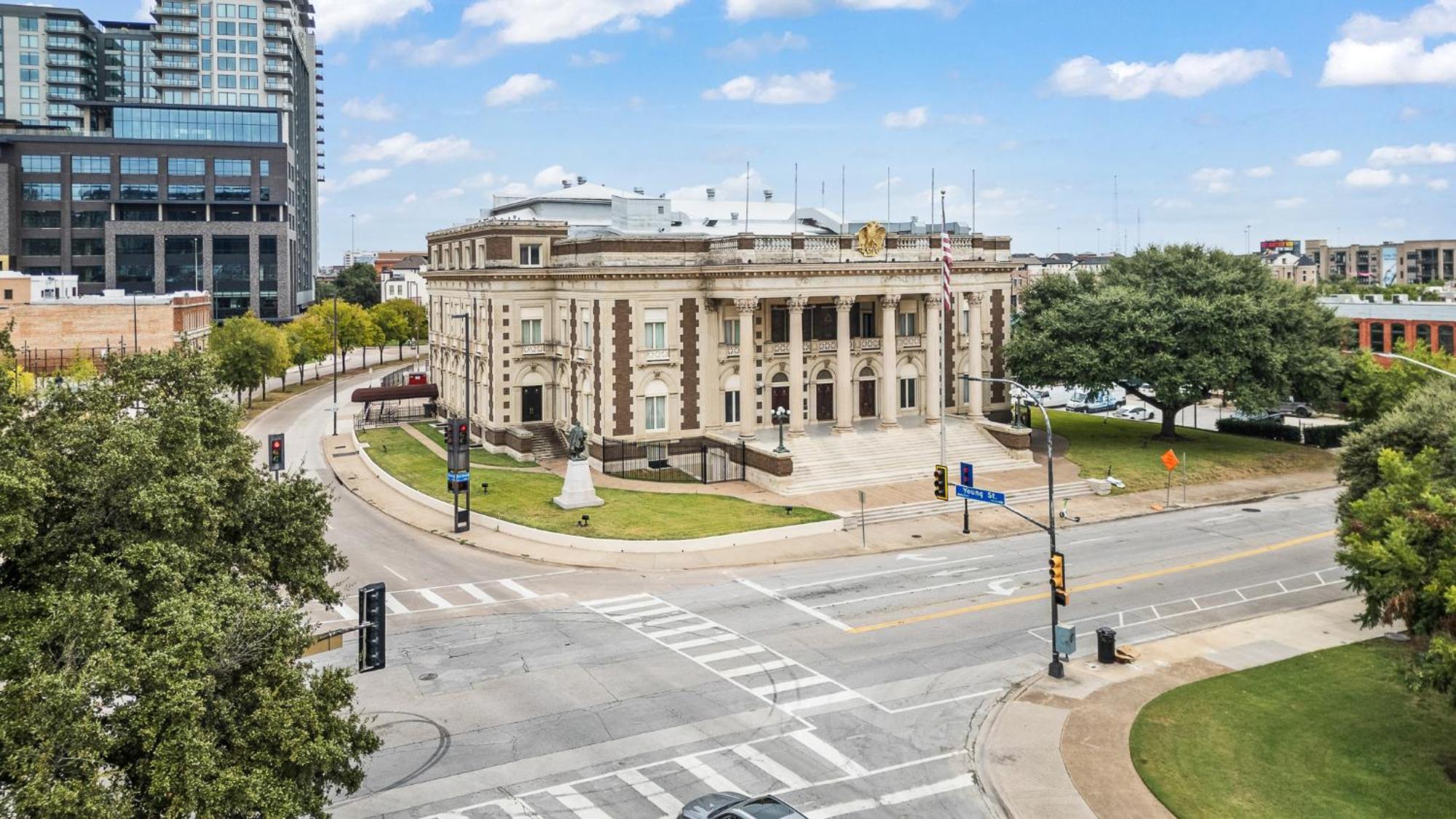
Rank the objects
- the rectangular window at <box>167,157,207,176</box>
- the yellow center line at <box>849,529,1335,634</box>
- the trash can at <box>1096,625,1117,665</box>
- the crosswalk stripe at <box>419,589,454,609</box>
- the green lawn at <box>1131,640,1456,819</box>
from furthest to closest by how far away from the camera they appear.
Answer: the rectangular window at <box>167,157,207,176</box> → the crosswalk stripe at <box>419,589,454,609</box> → the yellow center line at <box>849,529,1335,634</box> → the trash can at <box>1096,625,1117,665</box> → the green lawn at <box>1131,640,1456,819</box>

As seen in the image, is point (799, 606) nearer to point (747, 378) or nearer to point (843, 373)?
point (747, 378)

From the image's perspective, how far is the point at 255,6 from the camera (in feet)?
538

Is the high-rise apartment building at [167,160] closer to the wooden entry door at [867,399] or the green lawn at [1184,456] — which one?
the wooden entry door at [867,399]

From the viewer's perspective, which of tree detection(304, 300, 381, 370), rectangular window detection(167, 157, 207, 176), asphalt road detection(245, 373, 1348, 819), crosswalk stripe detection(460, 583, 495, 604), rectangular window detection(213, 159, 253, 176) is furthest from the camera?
rectangular window detection(213, 159, 253, 176)

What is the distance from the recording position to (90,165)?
142 metres

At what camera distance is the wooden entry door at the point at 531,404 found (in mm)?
67688

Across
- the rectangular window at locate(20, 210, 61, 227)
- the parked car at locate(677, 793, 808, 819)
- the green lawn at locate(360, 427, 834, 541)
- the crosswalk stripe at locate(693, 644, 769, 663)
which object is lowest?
the crosswalk stripe at locate(693, 644, 769, 663)

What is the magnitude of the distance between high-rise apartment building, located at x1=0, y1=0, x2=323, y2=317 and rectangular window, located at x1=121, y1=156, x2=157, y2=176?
0.45 feet

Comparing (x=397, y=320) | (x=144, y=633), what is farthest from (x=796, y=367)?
(x=397, y=320)

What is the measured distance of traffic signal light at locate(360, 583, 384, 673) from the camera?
73.2ft

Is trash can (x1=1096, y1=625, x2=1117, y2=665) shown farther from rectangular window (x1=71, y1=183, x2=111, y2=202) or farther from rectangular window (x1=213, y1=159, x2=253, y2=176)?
rectangular window (x1=71, y1=183, x2=111, y2=202)

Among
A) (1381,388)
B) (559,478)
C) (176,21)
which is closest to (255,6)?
(176,21)

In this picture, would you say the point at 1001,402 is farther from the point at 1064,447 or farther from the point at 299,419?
the point at 299,419

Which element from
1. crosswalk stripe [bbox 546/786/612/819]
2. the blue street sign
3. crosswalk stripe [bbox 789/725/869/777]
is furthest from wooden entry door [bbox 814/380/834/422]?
crosswalk stripe [bbox 546/786/612/819]
